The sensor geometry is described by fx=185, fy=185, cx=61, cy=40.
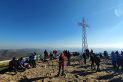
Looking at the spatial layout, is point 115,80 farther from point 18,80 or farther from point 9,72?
point 9,72

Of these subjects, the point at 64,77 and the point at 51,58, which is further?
the point at 51,58

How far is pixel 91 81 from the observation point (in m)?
15.6

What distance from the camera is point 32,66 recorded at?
950 inches

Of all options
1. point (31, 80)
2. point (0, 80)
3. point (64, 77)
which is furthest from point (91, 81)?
point (0, 80)

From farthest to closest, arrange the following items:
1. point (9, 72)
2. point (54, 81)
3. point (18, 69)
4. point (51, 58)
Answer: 1. point (51, 58)
2. point (18, 69)
3. point (9, 72)
4. point (54, 81)

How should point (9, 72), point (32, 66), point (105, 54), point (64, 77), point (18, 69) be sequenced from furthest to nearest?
1. point (105, 54)
2. point (32, 66)
3. point (18, 69)
4. point (9, 72)
5. point (64, 77)

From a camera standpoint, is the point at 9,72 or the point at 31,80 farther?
the point at 9,72

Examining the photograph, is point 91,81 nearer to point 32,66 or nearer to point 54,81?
point 54,81

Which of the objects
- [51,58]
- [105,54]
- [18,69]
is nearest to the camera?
[18,69]

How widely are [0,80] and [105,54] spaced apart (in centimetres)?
2559

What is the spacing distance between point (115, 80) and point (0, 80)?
32.6 ft

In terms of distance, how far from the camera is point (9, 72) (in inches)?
785

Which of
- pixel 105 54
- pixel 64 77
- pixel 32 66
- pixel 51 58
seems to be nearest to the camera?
pixel 64 77

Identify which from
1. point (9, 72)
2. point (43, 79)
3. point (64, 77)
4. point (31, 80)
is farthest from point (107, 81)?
point (9, 72)
